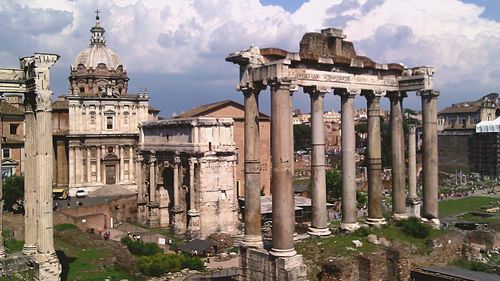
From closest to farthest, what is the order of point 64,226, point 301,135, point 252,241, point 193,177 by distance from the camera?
1. point 252,241
2. point 64,226
3. point 193,177
4. point 301,135

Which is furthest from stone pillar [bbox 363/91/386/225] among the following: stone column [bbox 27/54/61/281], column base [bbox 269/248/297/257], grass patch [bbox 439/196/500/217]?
grass patch [bbox 439/196/500/217]

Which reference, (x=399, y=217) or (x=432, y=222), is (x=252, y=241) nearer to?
(x=399, y=217)

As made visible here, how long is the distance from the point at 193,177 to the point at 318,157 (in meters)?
20.3

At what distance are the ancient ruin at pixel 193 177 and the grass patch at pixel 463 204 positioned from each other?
2133 cm

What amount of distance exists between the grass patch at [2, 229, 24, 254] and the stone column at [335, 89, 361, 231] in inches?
599

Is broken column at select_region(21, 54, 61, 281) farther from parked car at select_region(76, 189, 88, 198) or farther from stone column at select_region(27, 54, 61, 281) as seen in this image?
parked car at select_region(76, 189, 88, 198)

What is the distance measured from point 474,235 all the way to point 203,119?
1963 centimetres

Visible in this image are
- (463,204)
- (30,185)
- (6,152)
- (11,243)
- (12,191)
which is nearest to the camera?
(30,185)

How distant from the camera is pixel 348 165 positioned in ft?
67.1

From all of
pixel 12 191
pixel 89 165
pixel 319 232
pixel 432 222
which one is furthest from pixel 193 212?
pixel 432 222

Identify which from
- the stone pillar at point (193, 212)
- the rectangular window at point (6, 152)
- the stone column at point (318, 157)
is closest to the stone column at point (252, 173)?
the stone column at point (318, 157)

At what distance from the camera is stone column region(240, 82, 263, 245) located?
58.3 ft

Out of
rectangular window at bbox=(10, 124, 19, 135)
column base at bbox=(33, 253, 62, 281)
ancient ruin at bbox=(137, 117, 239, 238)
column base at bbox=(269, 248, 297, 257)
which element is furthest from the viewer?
rectangular window at bbox=(10, 124, 19, 135)

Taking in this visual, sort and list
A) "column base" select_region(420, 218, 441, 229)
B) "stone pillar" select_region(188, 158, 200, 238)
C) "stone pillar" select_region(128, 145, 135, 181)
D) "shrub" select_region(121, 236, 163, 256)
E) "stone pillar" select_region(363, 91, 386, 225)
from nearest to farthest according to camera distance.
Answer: "stone pillar" select_region(363, 91, 386, 225), "column base" select_region(420, 218, 441, 229), "shrub" select_region(121, 236, 163, 256), "stone pillar" select_region(188, 158, 200, 238), "stone pillar" select_region(128, 145, 135, 181)
